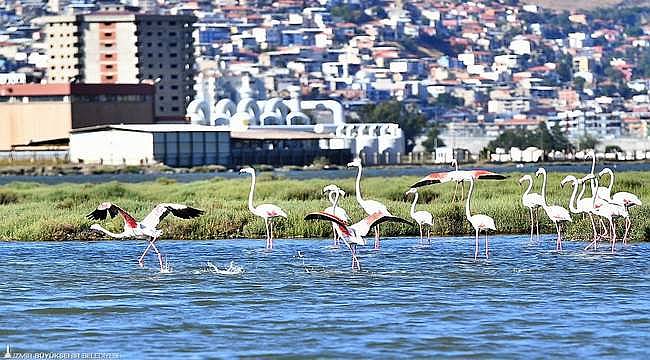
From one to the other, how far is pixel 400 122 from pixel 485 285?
5869 inches

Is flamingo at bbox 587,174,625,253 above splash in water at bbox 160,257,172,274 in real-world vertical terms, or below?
above

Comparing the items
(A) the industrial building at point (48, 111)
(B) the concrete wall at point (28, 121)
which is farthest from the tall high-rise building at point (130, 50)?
(B) the concrete wall at point (28, 121)

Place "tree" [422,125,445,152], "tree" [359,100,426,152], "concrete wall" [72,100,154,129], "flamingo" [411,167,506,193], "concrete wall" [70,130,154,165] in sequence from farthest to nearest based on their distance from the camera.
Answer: "tree" [359,100,426,152], "tree" [422,125,445,152], "concrete wall" [72,100,154,129], "concrete wall" [70,130,154,165], "flamingo" [411,167,506,193]

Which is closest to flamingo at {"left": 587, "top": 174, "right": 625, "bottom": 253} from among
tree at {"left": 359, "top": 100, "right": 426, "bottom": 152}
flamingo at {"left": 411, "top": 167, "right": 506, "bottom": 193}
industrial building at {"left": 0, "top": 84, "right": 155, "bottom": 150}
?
flamingo at {"left": 411, "top": 167, "right": 506, "bottom": 193}

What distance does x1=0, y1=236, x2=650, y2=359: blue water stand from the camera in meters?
21.8

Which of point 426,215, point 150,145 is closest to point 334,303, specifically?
point 426,215

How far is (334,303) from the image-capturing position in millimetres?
25328

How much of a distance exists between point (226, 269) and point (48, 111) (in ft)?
350

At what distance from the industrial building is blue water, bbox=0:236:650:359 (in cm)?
10084

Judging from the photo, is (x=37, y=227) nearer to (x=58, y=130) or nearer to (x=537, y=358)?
(x=537, y=358)

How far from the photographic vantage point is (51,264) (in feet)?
104

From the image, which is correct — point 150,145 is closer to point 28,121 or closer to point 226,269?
point 28,121

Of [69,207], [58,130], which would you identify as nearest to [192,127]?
[58,130]

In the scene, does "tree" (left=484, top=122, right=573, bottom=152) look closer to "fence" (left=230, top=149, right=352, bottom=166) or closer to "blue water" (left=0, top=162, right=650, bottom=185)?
"blue water" (left=0, top=162, right=650, bottom=185)
